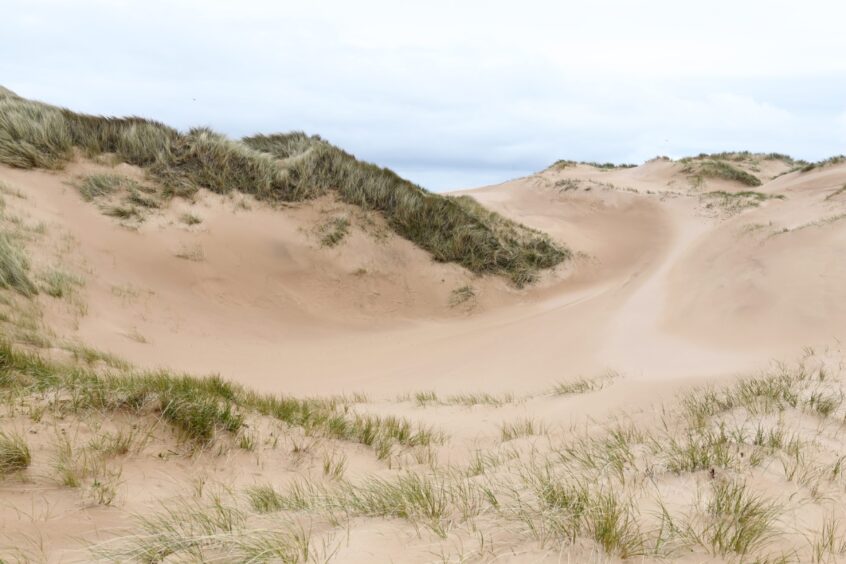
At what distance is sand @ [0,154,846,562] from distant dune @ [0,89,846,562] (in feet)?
0.16

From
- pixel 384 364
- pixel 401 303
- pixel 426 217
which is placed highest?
pixel 426 217

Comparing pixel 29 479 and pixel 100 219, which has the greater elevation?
pixel 100 219

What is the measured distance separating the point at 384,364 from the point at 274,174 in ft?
17.8

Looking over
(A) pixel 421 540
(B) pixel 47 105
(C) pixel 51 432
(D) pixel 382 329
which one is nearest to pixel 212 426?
(C) pixel 51 432

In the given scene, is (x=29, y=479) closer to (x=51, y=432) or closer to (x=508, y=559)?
(x=51, y=432)

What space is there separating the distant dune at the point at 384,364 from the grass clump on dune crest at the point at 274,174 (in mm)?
55

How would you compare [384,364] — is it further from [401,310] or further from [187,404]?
[187,404]

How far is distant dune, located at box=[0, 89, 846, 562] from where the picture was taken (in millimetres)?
2090

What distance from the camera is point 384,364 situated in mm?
7949

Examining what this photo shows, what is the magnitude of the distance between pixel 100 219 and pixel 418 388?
258 inches

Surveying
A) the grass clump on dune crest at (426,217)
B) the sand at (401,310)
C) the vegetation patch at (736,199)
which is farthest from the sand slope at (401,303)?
the vegetation patch at (736,199)

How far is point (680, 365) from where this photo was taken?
19.8 ft

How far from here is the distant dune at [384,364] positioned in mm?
2090

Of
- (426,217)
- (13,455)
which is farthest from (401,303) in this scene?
(13,455)
